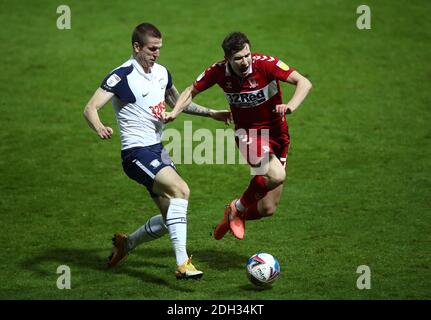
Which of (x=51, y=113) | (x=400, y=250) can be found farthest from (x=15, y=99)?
(x=400, y=250)

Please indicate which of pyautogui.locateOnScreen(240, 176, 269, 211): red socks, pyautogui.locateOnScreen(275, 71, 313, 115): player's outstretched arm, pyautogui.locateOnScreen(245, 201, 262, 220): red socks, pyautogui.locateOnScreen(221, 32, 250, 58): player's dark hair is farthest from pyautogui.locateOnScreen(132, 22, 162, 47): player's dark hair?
pyautogui.locateOnScreen(245, 201, 262, 220): red socks

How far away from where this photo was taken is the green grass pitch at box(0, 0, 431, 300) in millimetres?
9430

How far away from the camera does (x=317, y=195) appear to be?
12.4 metres

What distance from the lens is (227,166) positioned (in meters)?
14.1

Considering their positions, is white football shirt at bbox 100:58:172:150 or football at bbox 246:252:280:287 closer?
football at bbox 246:252:280:287

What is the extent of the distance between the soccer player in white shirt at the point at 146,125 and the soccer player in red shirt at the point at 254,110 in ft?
0.93

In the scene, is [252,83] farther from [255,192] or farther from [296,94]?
[255,192]

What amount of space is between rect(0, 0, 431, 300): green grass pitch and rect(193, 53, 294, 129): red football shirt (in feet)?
5.70

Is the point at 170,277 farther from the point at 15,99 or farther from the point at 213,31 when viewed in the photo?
the point at 213,31

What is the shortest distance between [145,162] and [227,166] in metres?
5.28

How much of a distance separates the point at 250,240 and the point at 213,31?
9763 mm

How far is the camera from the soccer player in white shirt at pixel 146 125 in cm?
884

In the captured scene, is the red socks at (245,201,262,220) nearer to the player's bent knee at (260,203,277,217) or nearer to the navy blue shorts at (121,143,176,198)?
the player's bent knee at (260,203,277,217)

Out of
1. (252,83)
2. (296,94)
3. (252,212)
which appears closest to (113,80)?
(252,83)
